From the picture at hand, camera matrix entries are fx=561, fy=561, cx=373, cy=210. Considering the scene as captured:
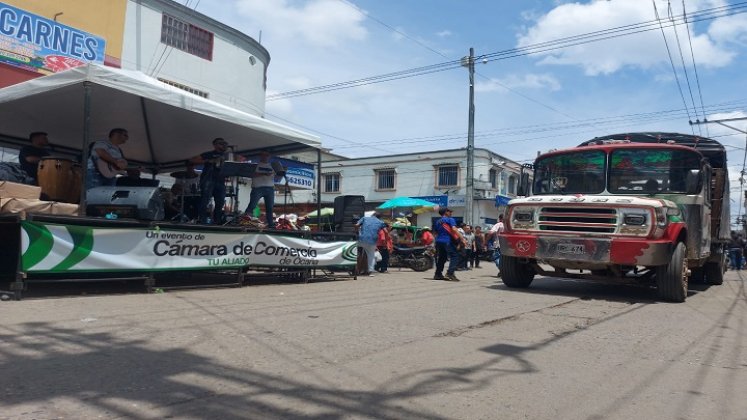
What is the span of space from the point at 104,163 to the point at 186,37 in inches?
564

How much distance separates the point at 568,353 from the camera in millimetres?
5199

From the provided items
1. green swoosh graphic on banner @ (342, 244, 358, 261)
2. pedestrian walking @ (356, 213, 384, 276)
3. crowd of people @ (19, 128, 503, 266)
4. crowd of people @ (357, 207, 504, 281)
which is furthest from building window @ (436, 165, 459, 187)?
green swoosh graphic on banner @ (342, 244, 358, 261)

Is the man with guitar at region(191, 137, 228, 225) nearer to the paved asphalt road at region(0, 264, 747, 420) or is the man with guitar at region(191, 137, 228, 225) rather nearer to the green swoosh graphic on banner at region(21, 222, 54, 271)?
the paved asphalt road at region(0, 264, 747, 420)

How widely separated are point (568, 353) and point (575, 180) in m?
5.74

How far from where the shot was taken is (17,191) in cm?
688

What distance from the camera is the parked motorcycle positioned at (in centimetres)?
1650

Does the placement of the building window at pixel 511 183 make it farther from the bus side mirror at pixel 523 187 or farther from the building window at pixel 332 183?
the bus side mirror at pixel 523 187

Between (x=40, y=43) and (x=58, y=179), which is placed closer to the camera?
(x=58, y=179)

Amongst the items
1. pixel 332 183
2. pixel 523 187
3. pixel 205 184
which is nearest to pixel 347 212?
pixel 205 184

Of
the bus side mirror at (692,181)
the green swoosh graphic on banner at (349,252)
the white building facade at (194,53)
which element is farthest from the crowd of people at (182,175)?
the white building facade at (194,53)

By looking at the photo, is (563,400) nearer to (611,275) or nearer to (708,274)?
(611,275)

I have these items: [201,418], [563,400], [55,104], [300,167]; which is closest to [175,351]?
[201,418]

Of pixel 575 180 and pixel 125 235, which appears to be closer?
pixel 125 235

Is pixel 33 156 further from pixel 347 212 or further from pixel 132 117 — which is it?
pixel 347 212
